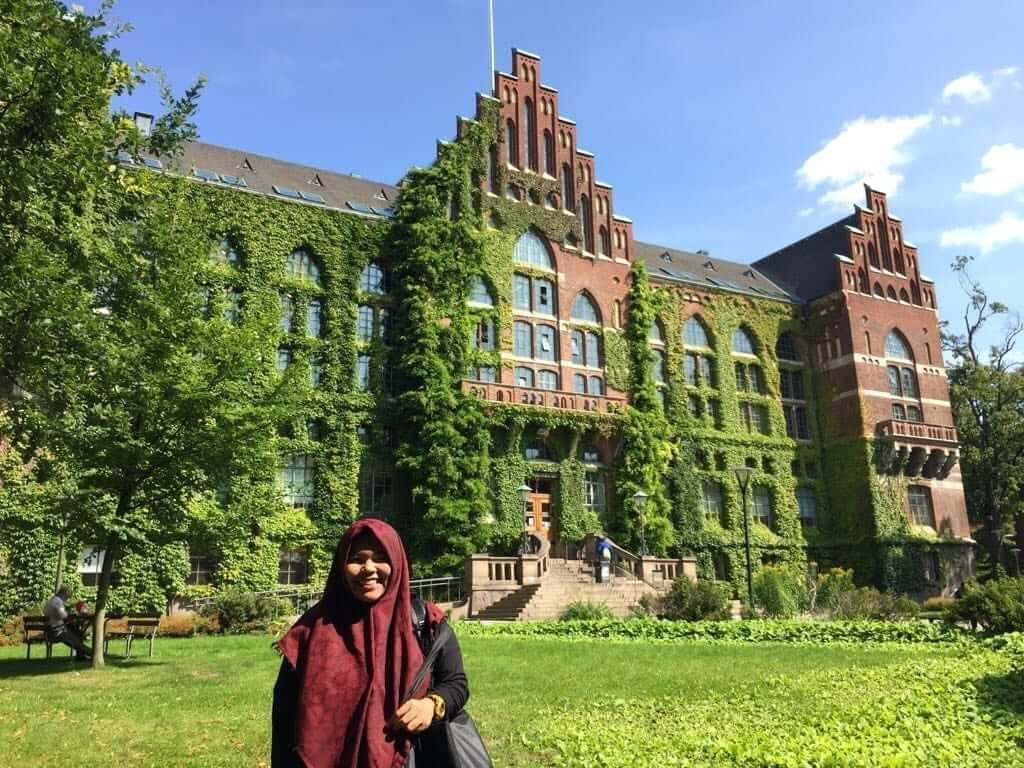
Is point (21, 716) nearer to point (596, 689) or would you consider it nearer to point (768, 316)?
point (596, 689)

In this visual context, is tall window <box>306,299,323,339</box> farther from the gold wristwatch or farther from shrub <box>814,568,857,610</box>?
the gold wristwatch

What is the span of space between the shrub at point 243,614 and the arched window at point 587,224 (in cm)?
2437

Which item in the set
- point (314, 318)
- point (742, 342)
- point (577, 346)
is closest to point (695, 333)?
point (742, 342)

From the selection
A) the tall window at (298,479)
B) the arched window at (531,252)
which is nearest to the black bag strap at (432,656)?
the tall window at (298,479)

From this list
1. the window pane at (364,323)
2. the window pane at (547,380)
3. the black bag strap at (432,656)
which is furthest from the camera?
the window pane at (547,380)

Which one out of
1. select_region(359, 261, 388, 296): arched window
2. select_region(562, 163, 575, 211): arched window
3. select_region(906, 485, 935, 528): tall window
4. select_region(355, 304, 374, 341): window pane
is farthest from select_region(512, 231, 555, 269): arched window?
select_region(906, 485, 935, 528): tall window

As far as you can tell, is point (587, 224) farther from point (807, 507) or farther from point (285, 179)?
point (807, 507)

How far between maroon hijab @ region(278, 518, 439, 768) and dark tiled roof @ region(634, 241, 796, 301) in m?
40.0

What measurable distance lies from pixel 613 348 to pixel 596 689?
29.1 metres

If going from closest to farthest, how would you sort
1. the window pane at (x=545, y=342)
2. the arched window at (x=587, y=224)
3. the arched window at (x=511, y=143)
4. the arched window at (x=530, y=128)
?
1. the window pane at (x=545, y=342)
2. the arched window at (x=511, y=143)
3. the arched window at (x=530, y=128)
4. the arched window at (x=587, y=224)

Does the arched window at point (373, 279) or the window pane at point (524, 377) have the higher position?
the arched window at point (373, 279)

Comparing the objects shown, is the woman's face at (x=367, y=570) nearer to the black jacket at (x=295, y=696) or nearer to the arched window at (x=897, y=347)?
the black jacket at (x=295, y=696)

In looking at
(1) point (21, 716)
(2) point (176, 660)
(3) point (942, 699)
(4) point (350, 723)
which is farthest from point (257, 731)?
(3) point (942, 699)

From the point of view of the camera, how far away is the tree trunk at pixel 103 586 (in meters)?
14.2
